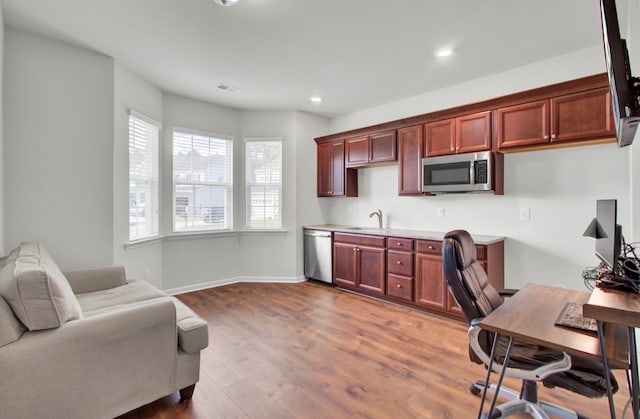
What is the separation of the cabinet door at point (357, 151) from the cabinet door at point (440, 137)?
0.94 meters

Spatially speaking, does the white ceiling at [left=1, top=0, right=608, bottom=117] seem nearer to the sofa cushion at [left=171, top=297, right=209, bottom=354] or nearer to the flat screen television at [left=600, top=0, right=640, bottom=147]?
the flat screen television at [left=600, top=0, right=640, bottom=147]

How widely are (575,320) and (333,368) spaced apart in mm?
1606

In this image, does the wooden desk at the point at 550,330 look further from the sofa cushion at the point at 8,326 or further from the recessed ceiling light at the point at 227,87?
the recessed ceiling light at the point at 227,87

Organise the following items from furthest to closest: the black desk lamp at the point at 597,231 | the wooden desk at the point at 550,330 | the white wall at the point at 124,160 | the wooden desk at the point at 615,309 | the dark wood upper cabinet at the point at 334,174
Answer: the dark wood upper cabinet at the point at 334,174, the white wall at the point at 124,160, the black desk lamp at the point at 597,231, the wooden desk at the point at 550,330, the wooden desk at the point at 615,309

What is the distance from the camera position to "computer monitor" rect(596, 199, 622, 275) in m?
1.47

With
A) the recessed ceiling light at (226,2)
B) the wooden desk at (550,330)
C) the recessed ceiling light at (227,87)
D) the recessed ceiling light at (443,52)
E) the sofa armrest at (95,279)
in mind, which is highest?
the recessed ceiling light at (227,87)

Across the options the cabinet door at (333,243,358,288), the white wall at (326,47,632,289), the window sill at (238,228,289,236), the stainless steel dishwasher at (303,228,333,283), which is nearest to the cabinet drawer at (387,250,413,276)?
the cabinet door at (333,243,358,288)

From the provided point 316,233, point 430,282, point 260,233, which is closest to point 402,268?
point 430,282

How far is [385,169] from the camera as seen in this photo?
457 cm

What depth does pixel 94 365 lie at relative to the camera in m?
1.64

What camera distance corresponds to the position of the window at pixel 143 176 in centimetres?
358

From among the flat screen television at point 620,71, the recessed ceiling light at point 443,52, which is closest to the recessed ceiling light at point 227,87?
the recessed ceiling light at point 443,52

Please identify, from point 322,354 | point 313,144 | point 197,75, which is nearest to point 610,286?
point 322,354

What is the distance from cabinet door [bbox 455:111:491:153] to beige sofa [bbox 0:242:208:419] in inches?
123
